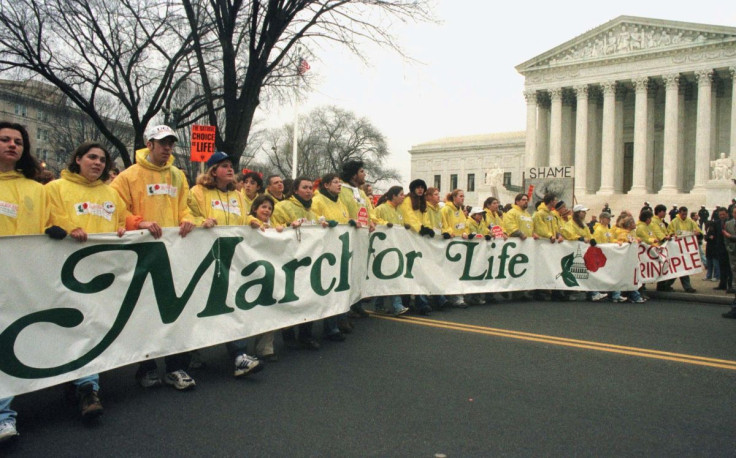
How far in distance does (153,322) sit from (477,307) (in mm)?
6047

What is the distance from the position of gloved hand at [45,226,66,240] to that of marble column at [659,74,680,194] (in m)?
54.5

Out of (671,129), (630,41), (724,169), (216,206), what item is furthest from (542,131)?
(216,206)

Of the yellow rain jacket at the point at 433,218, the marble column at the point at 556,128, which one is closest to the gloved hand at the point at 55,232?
the yellow rain jacket at the point at 433,218

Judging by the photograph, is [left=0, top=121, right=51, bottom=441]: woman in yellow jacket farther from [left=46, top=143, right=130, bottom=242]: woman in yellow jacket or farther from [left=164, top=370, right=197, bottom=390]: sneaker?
[left=164, top=370, right=197, bottom=390]: sneaker

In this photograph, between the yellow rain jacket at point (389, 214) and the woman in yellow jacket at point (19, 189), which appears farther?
the yellow rain jacket at point (389, 214)

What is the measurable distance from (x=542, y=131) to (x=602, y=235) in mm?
51715

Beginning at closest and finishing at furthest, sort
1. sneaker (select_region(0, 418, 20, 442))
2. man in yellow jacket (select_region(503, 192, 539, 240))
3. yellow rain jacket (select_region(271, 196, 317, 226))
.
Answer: sneaker (select_region(0, 418, 20, 442)) < yellow rain jacket (select_region(271, 196, 317, 226)) < man in yellow jacket (select_region(503, 192, 539, 240))

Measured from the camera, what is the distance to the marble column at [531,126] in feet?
194

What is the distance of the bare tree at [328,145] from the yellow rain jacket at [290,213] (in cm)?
5326

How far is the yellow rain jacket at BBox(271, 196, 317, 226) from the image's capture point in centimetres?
657

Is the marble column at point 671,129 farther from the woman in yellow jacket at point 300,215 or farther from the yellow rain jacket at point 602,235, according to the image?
the woman in yellow jacket at point 300,215

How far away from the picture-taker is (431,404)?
4.41 meters

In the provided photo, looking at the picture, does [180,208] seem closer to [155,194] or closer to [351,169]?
[155,194]

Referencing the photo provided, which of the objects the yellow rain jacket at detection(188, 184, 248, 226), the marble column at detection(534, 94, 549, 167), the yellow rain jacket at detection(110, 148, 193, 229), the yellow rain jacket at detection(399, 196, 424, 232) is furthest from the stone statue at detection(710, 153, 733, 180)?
the yellow rain jacket at detection(110, 148, 193, 229)
